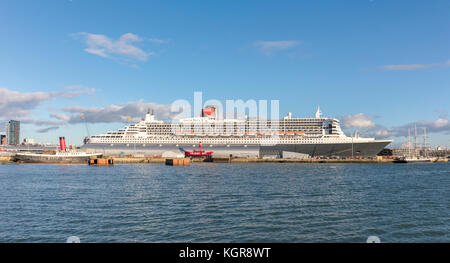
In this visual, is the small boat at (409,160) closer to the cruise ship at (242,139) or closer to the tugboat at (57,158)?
the cruise ship at (242,139)

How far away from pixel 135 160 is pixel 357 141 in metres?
52.3

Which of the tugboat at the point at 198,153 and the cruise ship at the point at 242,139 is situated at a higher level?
the cruise ship at the point at 242,139

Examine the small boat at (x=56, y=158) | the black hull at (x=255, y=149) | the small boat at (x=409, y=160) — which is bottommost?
the small boat at (x=409, y=160)

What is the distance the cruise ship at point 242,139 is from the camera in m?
74.2

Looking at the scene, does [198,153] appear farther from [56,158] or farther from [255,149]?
[56,158]

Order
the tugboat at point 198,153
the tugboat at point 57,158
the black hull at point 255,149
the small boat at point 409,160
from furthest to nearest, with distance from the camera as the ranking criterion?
the small boat at point 409,160
the tugboat at point 198,153
the black hull at point 255,149
the tugboat at point 57,158

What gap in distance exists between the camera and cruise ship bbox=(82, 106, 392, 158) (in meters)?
74.2

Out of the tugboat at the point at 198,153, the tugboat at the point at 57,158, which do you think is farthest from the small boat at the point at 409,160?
the tugboat at the point at 57,158

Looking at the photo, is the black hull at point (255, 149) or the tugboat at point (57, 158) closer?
the tugboat at point (57, 158)

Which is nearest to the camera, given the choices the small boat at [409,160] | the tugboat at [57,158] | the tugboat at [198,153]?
the tugboat at [57,158]

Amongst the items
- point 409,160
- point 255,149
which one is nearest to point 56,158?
point 255,149

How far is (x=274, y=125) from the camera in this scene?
267 feet
